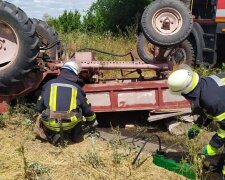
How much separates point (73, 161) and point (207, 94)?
1.78 meters

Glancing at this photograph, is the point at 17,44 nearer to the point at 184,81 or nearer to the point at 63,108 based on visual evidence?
the point at 63,108

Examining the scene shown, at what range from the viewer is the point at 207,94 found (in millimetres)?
4215

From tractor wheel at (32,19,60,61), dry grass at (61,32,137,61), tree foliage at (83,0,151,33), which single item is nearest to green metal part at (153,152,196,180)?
tractor wheel at (32,19,60,61)

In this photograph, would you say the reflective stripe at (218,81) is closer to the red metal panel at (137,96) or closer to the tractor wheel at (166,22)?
the red metal panel at (137,96)

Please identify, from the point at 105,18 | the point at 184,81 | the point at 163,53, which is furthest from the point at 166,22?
the point at 105,18

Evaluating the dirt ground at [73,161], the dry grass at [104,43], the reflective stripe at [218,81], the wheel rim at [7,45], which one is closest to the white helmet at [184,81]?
the reflective stripe at [218,81]

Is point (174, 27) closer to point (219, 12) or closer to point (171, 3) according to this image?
point (171, 3)

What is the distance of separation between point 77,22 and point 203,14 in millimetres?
9970

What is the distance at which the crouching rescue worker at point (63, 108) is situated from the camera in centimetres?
558

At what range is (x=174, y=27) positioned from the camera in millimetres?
6430

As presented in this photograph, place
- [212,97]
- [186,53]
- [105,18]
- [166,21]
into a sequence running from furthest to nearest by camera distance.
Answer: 1. [105,18]
2. [186,53]
3. [166,21]
4. [212,97]

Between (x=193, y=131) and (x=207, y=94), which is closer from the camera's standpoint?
(x=207, y=94)

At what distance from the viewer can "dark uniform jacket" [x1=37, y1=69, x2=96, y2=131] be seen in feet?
18.4

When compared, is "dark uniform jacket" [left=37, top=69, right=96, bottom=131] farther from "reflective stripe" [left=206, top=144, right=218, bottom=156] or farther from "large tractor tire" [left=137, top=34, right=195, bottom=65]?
"reflective stripe" [left=206, top=144, right=218, bottom=156]
